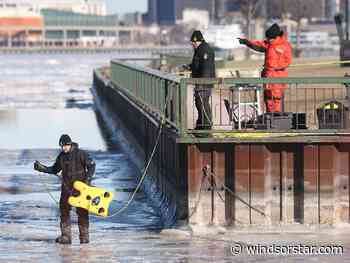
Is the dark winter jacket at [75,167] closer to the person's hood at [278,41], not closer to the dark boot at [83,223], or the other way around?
the dark boot at [83,223]

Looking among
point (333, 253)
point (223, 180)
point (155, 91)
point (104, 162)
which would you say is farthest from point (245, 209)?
point (104, 162)

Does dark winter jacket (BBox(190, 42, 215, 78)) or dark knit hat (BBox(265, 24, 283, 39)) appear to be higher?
dark knit hat (BBox(265, 24, 283, 39))

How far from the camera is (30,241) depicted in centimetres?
1877

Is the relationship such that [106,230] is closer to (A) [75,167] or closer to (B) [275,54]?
(A) [75,167]

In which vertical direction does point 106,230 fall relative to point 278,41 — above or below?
below

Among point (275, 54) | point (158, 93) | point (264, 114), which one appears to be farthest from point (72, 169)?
point (158, 93)

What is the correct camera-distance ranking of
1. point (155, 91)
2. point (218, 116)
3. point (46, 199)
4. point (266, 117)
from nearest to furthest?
point (266, 117) < point (218, 116) < point (46, 199) < point (155, 91)

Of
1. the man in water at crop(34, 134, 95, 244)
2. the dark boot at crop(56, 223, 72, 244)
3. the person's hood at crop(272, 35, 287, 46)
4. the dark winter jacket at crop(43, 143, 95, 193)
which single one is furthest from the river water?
the person's hood at crop(272, 35, 287, 46)

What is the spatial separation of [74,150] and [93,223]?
120 inches

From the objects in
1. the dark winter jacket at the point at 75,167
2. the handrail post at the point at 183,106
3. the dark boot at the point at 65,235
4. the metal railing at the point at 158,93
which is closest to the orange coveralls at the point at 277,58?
the metal railing at the point at 158,93

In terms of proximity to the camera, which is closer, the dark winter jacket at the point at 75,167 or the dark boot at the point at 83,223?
the dark winter jacket at the point at 75,167

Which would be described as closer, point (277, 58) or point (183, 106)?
point (183, 106)

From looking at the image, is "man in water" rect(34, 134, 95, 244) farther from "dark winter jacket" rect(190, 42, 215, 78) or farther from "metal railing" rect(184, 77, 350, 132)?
"dark winter jacket" rect(190, 42, 215, 78)

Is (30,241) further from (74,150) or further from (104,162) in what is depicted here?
(104,162)
